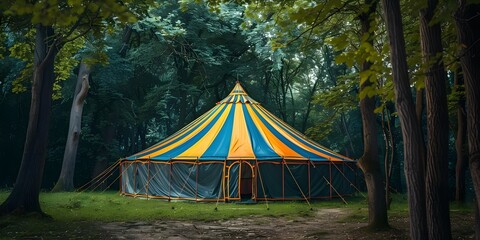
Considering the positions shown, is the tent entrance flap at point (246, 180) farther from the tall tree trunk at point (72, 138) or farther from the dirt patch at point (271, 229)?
the tall tree trunk at point (72, 138)

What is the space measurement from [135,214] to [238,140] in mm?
5508

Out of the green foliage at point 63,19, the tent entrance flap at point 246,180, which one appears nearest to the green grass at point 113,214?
the tent entrance flap at point 246,180

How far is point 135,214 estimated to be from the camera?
10633 millimetres

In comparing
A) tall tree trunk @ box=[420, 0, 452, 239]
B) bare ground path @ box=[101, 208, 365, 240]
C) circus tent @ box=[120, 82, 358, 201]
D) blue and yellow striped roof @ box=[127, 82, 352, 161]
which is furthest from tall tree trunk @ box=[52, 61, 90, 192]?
tall tree trunk @ box=[420, 0, 452, 239]

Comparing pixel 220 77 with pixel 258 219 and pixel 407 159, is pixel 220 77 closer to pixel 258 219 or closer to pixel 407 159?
pixel 258 219

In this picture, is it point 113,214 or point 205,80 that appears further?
→ point 205,80

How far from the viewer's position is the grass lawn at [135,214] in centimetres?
785

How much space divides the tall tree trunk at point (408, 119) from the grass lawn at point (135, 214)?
523cm

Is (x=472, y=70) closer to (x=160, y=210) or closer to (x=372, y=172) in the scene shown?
(x=372, y=172)

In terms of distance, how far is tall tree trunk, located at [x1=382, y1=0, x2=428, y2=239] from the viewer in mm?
4137

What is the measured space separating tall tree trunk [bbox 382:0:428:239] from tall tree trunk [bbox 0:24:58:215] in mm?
6864

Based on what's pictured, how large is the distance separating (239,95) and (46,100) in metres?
9.59

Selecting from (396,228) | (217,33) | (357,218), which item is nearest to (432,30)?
(396,228)

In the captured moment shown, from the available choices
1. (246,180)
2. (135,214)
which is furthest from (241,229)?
(246,180)
